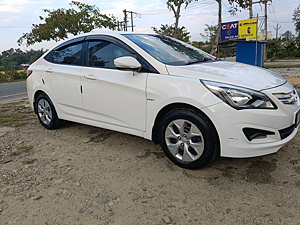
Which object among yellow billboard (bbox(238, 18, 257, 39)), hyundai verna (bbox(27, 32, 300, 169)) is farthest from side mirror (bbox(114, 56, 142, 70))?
yellow billboard (bbox(238, 18, 257, 39))

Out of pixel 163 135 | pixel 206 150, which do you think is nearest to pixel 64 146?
pixel 163 135

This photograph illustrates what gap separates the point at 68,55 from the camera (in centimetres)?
418

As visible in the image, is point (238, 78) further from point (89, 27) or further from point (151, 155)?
point (89, 27)

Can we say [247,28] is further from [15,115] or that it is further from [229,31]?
[15,115]

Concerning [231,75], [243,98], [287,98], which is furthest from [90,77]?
[287,98]

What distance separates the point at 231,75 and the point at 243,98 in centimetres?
37

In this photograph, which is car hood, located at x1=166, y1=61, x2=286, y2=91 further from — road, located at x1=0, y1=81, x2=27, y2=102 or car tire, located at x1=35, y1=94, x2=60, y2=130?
road, located at x1=0, y1=81, x2=27, y2=102

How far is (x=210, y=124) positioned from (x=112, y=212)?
1295 mm

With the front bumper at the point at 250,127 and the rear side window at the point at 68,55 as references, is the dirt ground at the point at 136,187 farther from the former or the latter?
the rear side window at the point at 68,55

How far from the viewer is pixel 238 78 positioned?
111 inches

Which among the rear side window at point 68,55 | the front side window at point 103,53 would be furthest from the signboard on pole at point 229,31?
the front side window at point 103,53

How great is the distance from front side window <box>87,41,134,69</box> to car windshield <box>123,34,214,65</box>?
23 centimetres

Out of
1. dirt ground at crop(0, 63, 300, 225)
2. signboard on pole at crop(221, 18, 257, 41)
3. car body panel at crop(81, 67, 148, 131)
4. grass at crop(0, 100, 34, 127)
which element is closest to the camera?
dirt ground at crop(0, 63, 300, 225)

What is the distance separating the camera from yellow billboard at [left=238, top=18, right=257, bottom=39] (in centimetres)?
1664
